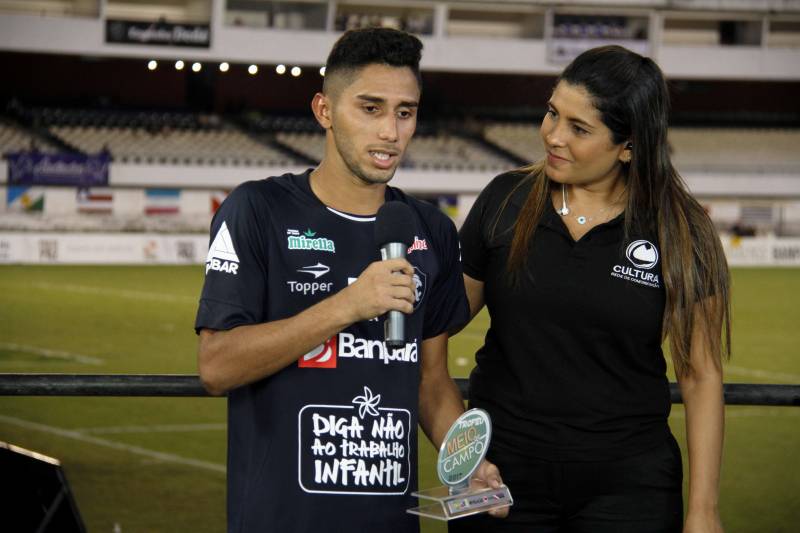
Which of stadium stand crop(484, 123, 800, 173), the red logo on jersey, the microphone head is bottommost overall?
stadium stand crop(484, 123, 800, 173)

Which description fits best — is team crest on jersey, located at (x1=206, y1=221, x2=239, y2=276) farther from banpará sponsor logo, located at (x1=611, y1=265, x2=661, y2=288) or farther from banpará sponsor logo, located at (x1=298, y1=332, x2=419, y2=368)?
banpará sponsor logo, located at (x1=611, y1=265, x2=661, y2=288)

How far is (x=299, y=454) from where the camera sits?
8.90 ft

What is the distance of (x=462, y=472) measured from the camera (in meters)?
2.56

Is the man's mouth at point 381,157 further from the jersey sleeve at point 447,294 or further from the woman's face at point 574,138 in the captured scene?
the woman's face at point 574,138

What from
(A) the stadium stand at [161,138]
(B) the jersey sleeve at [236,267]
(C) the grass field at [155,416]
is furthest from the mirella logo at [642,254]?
(A) the stadium stand at [161,138]

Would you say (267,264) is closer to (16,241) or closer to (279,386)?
(279,386)

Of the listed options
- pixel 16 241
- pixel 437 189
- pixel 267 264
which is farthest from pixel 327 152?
pixel 437 189

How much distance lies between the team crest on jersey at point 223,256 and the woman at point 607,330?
733mm

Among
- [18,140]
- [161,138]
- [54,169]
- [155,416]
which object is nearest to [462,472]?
[155,416]

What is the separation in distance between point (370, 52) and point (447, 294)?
25.4 inches

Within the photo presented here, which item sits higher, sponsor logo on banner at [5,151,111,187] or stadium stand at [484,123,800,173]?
stadium stand at [484,123,800,173]

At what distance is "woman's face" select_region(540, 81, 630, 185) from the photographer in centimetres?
300

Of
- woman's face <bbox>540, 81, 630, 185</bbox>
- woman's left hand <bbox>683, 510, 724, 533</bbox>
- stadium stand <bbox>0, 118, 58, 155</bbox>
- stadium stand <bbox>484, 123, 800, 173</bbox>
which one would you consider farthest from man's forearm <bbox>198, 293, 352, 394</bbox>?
stadium stand <bbox>484, 123, 800, 173</bbox>

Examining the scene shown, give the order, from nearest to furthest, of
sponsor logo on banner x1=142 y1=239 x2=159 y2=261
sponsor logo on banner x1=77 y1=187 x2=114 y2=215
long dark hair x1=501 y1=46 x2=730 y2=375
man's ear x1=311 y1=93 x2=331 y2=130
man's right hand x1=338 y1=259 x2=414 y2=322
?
man's right hand x1=338 y1=259 x2=414 y2=322, man's ear x1=311 y1=93 x2=331 y2=130, long dark hair x1=501 y1=46 x2=730 y2=375, sponsor logo on banner x1=142 y1=239 x2=159 y2=261, sponsor logo on banner x1=77 y1=187 x2=114 y2=215
